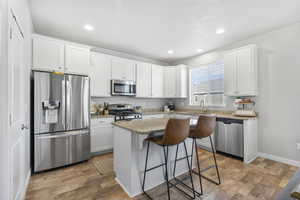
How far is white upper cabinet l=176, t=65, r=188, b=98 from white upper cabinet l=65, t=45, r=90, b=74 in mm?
2844

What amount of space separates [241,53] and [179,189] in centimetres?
309

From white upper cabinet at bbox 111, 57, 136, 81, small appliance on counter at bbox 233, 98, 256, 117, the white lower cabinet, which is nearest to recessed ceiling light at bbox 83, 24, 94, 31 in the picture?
white upper cabinet at bbox 111, 57, 136, 81

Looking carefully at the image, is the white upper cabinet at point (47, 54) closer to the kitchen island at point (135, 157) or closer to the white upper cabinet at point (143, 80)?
the kitchen island at point (135, 157)

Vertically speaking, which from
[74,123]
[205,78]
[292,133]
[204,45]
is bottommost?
[292,133]

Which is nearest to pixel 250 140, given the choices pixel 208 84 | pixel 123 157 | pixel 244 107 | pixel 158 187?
pixel 244 107

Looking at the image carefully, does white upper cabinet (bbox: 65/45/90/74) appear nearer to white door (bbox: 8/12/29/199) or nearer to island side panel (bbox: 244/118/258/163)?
white door (bbox: 8/12/29/199)

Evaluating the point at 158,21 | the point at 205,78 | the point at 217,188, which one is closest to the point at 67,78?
the point at 158,21

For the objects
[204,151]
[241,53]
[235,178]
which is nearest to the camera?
[235,178]

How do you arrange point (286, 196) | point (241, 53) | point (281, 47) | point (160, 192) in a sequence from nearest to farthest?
point (286, 196)
point (160, 192)
point (281, 47)
point (241, 53)

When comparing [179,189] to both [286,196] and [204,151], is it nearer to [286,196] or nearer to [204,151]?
[286,196]

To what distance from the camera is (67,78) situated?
2.56m

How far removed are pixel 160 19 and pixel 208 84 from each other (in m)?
2.56

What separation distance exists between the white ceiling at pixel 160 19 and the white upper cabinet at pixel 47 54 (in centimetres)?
38

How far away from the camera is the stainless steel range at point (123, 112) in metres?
3.35
